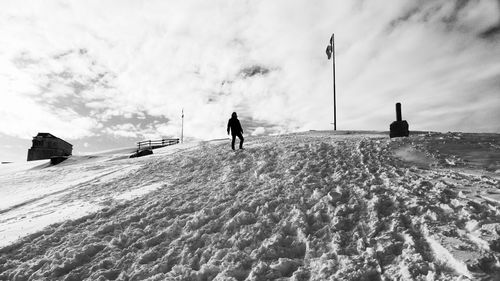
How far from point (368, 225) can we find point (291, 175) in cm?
393

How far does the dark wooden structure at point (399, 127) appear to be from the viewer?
49.7ft

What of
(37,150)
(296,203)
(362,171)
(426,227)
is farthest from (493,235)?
(37,150)

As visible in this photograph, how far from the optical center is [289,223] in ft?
23.7

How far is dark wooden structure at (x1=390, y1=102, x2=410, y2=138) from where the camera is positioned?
49.7 ft

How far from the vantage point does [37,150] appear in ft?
159

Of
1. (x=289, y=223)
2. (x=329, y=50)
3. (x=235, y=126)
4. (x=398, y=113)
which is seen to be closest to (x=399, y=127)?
(x=398, y=113)

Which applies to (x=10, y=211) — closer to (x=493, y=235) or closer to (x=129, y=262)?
(x=129, y=262)

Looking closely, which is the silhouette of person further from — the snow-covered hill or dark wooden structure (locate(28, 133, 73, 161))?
dark wooden structure (locate(28, 133, 73, 161))

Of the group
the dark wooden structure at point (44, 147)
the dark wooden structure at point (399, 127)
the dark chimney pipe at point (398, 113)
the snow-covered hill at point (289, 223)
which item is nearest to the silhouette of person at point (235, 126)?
the snow-covered hill at point (289, 223)

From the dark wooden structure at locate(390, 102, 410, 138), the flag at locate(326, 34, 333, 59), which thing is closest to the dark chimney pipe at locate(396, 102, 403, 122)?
the dark wooden structure at locate(390, 102, 410, 138)

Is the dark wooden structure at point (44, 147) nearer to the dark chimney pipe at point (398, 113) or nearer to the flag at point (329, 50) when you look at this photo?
the flag at point (329, 50)

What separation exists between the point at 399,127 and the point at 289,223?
405 inches

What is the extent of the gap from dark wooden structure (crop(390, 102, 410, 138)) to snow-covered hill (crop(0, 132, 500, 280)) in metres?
2.51

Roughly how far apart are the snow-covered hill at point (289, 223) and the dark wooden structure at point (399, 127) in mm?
2506
